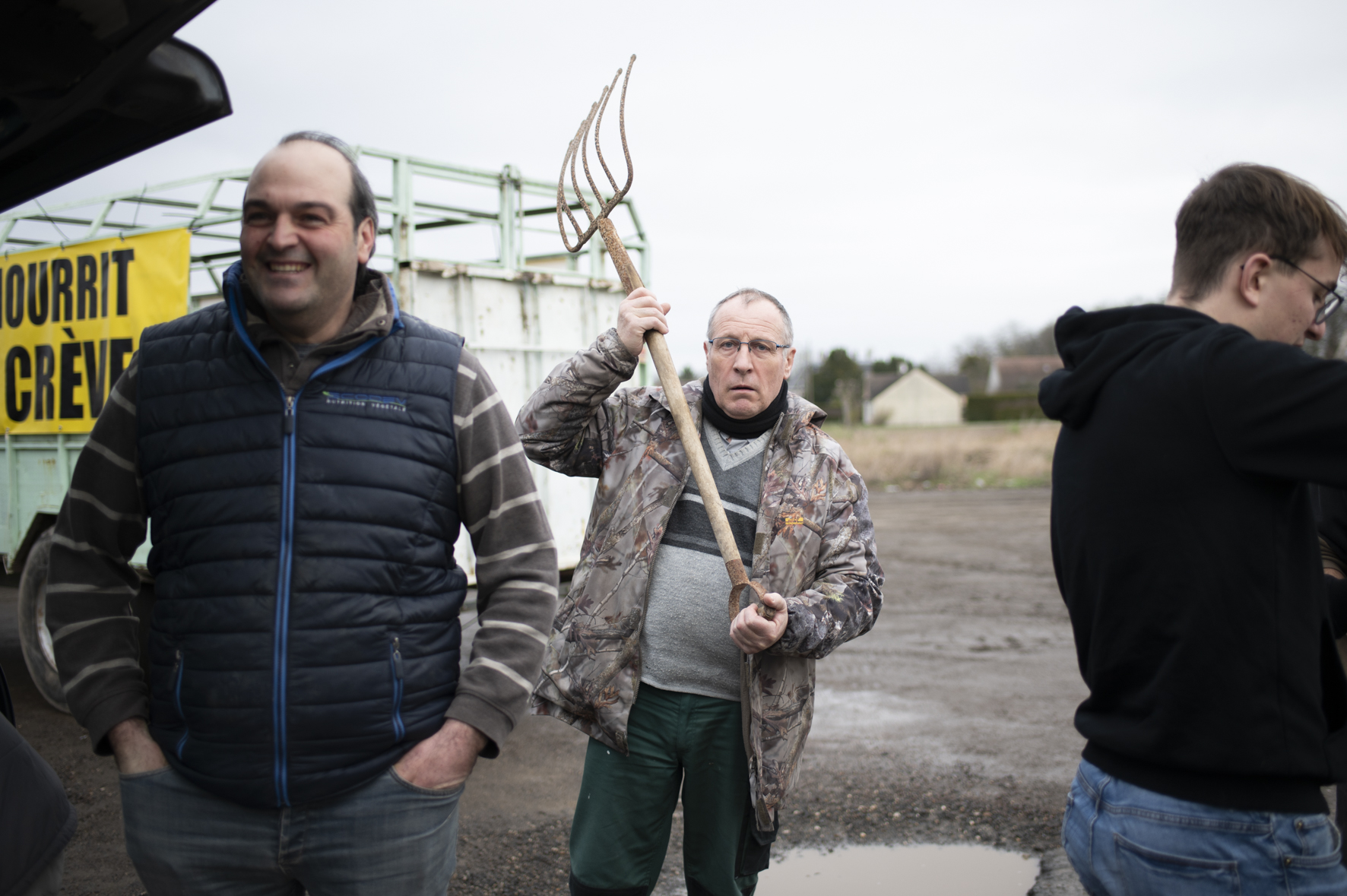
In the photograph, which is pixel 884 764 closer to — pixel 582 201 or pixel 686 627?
pixel 686 627

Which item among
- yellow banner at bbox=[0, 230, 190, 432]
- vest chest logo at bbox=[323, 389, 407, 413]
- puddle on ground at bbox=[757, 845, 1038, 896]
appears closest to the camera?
vest chest logo at bbox=[323, 389, 407, 413]

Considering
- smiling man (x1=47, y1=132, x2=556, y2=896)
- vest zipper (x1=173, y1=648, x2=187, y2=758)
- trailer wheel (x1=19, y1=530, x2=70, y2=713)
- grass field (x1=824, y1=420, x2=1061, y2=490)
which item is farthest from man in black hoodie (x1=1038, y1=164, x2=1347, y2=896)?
grass field (x1=824, y1=420, x2=1061, y2=490)

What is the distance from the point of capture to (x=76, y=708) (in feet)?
6.12

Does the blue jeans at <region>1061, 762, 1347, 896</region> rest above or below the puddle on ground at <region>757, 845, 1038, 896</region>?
above

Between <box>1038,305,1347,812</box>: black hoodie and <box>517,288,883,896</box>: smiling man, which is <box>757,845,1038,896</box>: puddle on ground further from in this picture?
<box>1038,305,1347,812</box>: black hoodie

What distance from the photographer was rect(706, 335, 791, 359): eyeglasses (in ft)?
9.40

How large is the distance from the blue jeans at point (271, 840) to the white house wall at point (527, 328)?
3.78m

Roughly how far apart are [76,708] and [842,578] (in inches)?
71.3

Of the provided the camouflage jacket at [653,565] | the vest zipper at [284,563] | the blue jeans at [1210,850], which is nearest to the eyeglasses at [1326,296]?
the blue jeans at [1210,850]

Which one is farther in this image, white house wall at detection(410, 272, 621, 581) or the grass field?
the grass field

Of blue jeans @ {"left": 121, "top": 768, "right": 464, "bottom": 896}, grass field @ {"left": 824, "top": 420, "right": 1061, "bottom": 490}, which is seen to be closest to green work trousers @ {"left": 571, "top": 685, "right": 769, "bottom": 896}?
blue jeans @ {"left": 121, "top": 768, "right": 464, "bottom": 896}

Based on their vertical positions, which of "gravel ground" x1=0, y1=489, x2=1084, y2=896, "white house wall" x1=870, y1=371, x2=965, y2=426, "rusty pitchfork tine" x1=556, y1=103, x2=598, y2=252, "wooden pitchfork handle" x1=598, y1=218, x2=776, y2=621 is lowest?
"gravel ground" x1=0, y1=489, x2=1084, y2=896

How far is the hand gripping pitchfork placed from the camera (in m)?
2.58

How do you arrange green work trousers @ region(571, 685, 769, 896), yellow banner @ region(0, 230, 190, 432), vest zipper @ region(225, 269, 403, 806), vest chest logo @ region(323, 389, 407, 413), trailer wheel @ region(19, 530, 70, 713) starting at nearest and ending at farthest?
vest zipper @ region(225, 269, 403, 806)
vest chest logo @ region(323, 389, 407, 413)
green work trousers @ region(571, 685, 769, 896)
yellow banner @ region(0, 230, 190, 432)
trailer wheel @ region(19, 530, 70, 713)
